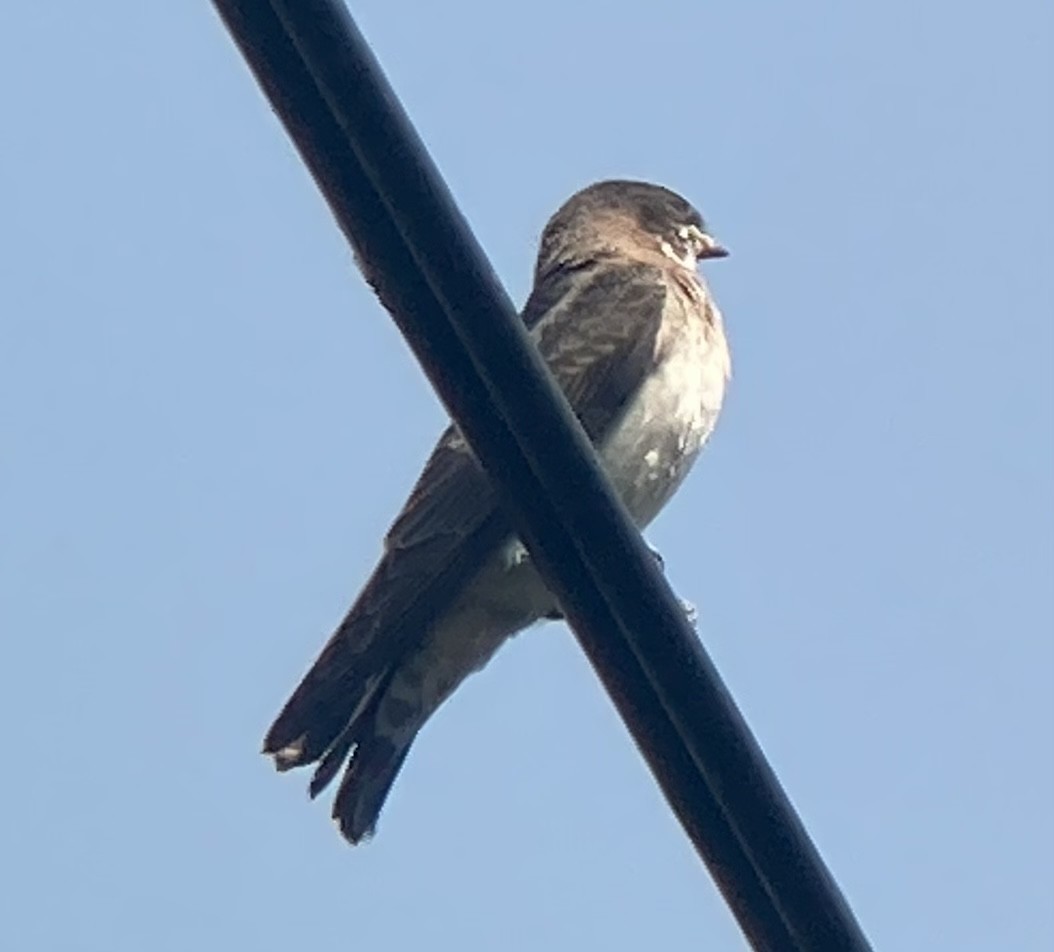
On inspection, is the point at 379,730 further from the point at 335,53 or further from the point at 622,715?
the point at 335,53

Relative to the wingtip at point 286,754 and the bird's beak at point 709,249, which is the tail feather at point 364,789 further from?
the bird's beak at point 709,249

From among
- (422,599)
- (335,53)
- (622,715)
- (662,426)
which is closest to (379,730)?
(422,599)

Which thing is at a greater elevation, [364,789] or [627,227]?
[627,227]

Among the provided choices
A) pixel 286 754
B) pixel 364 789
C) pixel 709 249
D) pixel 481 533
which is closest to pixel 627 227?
pixel 709 249

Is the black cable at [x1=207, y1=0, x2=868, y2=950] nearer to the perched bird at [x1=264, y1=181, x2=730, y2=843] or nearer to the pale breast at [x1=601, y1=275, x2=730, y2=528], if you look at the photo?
Answer: the perched bird at [x1=264, y1=181, x2=730, y2=843]

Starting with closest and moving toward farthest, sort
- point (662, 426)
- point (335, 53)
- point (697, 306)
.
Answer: point (335, 53) → point (662, 426) → point (697, 306)

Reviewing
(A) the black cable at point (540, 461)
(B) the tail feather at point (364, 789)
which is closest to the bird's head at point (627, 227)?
Result: (B) the tail feather at point (364, 789)

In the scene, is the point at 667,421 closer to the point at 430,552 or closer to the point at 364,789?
the point at 430,552
